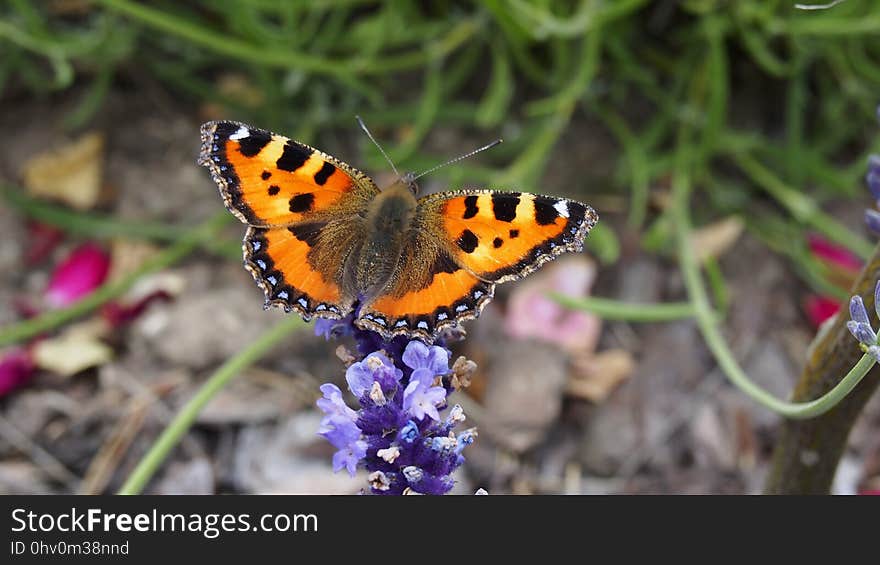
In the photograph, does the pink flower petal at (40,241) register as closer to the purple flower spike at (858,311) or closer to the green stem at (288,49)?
the green stem at (288,49)

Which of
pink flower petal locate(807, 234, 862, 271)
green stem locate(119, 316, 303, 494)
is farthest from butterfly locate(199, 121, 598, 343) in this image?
pink flower petal locate(807, 234, 862, 271)

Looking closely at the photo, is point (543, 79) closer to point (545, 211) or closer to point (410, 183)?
point (410, 183)

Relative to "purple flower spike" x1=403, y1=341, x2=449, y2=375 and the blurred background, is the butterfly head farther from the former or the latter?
the blurred background

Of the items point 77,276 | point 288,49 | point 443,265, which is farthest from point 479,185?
point 443,265
